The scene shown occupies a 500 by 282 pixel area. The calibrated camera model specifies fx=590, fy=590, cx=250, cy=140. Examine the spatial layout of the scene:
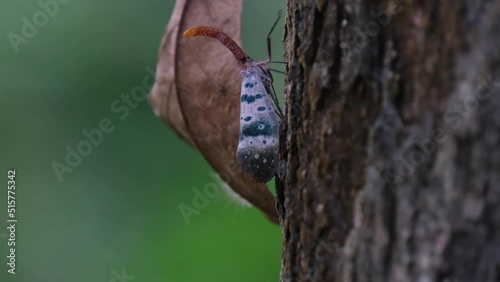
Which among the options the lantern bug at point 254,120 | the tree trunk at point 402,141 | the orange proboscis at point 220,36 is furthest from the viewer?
the orange proboscis at point 220,36

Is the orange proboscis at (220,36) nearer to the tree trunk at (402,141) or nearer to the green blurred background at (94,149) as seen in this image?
the tree trunk at (402,141)

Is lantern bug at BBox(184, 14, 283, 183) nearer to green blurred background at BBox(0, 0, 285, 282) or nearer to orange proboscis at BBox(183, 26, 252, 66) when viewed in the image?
orange proboscis at BBox(183, 26, 252, 66)

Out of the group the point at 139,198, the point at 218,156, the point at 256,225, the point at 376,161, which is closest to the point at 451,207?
the point at 376,161

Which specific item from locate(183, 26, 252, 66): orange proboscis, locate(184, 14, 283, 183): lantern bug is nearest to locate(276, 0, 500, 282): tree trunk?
locate(184, 14, 283, 183): lantern bug

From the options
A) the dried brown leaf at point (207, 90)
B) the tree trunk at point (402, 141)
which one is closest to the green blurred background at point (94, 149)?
the dried brown leaf at point (207, 90)

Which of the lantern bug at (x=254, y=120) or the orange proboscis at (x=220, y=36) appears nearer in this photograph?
the lantern bug at (x=254, y=120)

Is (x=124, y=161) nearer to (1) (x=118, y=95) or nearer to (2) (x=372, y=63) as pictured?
(1) (x=118, y=95)

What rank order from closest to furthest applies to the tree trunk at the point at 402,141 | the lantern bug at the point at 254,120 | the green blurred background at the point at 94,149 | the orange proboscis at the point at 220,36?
the tree trunk at the point at 402,141, the lantern bug at the point at 254,120, the orange proboscis at the point at 220,36, the green blurred background at the point at 94,149
